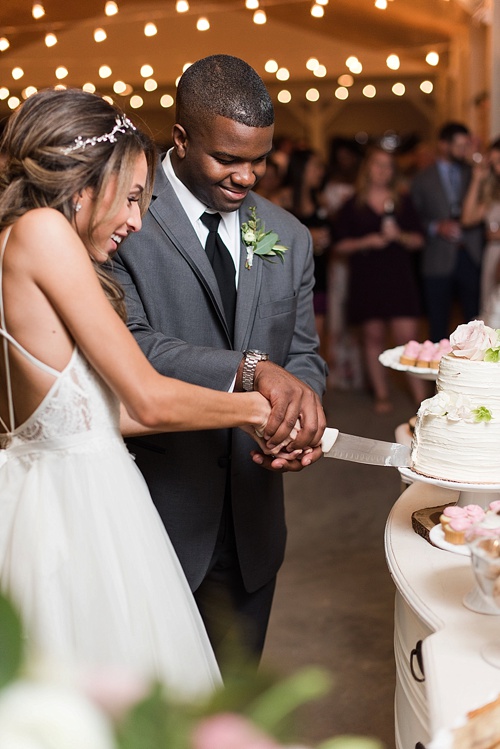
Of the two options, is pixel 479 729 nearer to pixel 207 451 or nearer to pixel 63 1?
pixel 207 451

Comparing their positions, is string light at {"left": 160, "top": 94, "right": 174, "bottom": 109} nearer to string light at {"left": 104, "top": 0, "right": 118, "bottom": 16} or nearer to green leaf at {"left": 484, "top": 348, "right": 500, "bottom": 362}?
string light at {"left": 104, "top": 0, "right": 118, "bottom": 16}

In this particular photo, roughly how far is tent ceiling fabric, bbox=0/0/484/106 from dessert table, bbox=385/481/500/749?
14.0 ft

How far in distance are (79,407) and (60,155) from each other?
420 mm

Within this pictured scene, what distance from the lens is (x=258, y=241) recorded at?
2.18m

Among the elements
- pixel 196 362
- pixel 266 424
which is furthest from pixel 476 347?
pixel 196 362

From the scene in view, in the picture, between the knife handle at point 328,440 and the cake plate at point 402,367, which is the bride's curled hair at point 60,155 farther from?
the cake plate at point 402,367

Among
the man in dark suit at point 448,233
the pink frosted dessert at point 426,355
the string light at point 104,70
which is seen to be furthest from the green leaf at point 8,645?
the string light at point 104,70

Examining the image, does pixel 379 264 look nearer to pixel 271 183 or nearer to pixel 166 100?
pixel 271 183

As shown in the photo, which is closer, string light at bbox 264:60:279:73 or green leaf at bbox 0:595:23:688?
green leaf at bbox 0:595:23:688

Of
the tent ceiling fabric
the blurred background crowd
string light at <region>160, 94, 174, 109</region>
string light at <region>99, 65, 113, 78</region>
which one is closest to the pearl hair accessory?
the tent ceiling fabric

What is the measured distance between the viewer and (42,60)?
668cm

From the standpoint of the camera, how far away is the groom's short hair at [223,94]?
1.96 metres

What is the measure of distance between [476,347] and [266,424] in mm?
447

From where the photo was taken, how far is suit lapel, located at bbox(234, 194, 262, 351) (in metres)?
2.11
